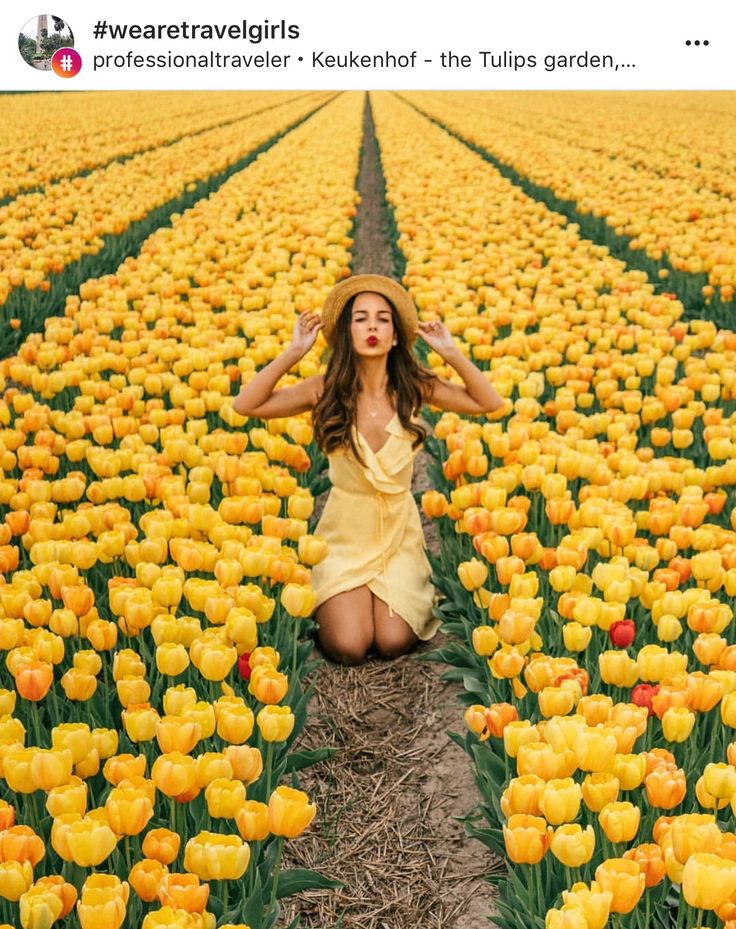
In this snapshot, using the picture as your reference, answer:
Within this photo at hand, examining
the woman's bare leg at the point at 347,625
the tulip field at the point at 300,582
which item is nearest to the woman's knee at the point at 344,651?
the woman's bare leg at the point at 347,625

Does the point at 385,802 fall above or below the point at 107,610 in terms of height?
below

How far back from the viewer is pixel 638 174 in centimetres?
1467

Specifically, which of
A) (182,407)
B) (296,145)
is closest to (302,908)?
(182,407)

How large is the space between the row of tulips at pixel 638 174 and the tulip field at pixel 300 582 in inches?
5.3

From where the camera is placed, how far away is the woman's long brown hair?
13.3ft

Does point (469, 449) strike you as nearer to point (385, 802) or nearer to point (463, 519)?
point (463, 519)

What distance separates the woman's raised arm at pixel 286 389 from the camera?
13.0 ft

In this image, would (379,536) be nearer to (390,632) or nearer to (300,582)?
(390,632)

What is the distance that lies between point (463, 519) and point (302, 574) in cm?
79

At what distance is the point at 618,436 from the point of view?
4.53 m

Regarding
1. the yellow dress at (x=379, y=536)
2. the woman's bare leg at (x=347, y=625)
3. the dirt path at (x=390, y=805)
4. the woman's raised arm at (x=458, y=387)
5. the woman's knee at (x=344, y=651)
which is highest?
the woman's raised arm at (x=458, y=387)

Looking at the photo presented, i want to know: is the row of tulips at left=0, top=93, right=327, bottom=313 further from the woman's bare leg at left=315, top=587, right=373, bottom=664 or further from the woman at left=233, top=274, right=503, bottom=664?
the woman's bare leg at left=315, top=587, right=373, bottom=664
